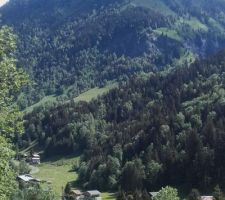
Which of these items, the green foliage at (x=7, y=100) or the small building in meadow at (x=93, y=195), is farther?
the small building in meadow at (x=93, y=195)

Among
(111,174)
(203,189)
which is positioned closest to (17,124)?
(203,189)

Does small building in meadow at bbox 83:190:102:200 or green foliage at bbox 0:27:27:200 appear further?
small building in meadow at bbox 83:190:102:200

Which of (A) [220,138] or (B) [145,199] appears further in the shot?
(A) [220,138]

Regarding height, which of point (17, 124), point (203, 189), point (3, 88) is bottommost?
point (203, 189)

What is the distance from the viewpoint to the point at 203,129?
564 feet

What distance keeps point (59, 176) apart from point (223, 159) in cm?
6870

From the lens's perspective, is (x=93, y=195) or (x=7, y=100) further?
(x=93, y=195)

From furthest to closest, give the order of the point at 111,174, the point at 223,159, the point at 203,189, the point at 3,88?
the point at 111,174
the point at 223,159
the point at 203,189
the point at 3,88

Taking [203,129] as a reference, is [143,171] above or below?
below

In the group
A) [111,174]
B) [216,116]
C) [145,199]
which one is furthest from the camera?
[216,116]

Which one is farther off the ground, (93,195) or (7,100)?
(7,100)

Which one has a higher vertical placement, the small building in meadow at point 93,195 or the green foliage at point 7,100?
the green foliage at point 7,100

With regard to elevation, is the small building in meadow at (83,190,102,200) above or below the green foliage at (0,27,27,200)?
below

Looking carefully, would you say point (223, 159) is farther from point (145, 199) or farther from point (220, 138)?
point (145, 199)
